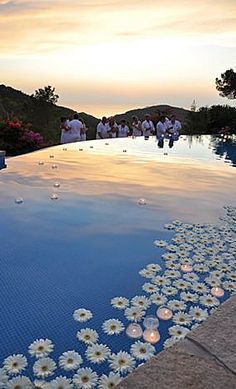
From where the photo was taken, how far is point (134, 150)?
10.6 m

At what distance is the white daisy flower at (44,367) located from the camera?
1.81m

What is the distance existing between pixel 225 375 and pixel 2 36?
505 inches

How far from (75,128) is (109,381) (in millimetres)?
9459

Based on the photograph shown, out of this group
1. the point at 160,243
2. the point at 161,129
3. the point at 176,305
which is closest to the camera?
the point at 176,305

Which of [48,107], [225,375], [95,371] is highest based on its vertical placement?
[48,107]

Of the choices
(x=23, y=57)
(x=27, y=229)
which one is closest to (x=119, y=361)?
(x=27, y=229)

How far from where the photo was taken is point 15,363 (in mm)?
1872

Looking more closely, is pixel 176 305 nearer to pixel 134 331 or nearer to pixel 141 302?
pixel 141 302

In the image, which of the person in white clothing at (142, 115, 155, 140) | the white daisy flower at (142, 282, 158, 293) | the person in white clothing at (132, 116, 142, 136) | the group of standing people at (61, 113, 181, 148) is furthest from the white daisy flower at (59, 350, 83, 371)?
the person in white clothing at (132, 116, 142, 136)

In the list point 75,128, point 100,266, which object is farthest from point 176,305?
point 75,128

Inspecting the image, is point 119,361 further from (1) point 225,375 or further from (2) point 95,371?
(1) point 225,375

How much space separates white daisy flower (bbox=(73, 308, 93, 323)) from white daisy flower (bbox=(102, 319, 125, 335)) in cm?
12

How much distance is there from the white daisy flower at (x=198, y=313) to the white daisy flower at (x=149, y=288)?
30cm

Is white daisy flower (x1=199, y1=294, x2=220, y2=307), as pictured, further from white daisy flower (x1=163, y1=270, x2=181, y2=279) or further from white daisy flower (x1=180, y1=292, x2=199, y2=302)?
white daisy flower (x1=163, y1=270, x2=181, y2=279)
